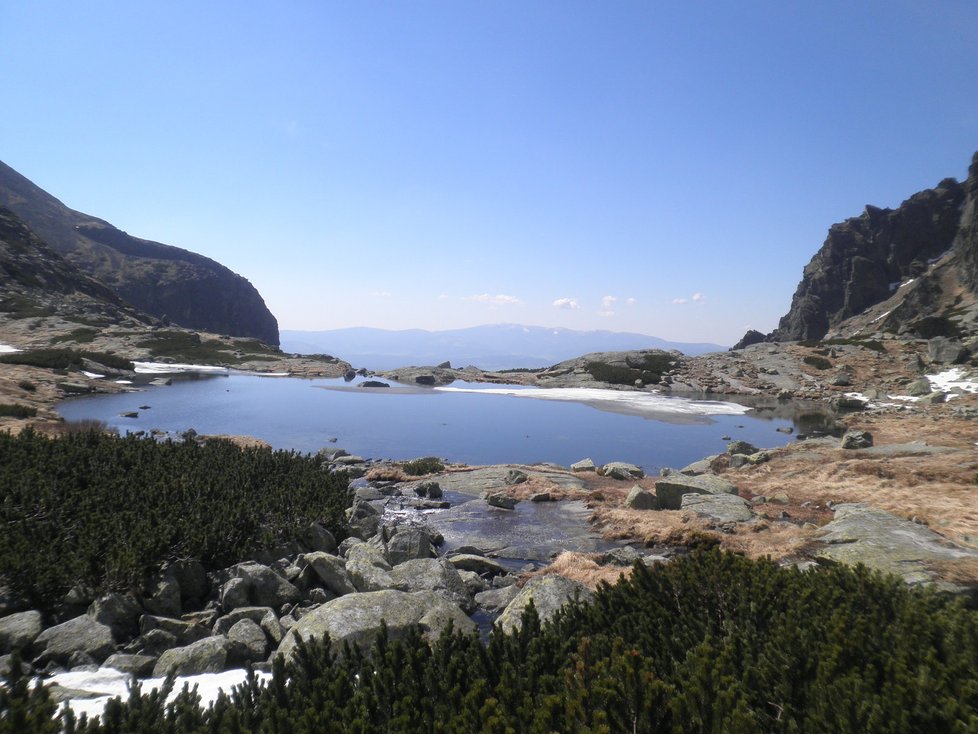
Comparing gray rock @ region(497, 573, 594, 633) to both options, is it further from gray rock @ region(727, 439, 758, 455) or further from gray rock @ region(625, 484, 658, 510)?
gray rock @ region(727, 439, 758, 455)

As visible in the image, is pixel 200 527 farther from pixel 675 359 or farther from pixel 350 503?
pixel 675 359

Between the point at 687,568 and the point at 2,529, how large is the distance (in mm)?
11823

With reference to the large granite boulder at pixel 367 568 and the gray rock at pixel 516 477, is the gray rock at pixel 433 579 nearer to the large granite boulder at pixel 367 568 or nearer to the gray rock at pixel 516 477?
the large granite boulder at pixel 367 568

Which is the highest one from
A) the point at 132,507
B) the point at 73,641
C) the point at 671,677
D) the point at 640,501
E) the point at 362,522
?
the point at 671,677

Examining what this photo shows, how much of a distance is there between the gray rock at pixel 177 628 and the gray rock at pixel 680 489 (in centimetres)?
1452

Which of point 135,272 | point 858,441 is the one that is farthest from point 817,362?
point 135,272

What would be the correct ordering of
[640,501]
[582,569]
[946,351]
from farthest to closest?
[946,351] → [640,501] → [582,569]

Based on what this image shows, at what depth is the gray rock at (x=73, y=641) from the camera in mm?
7100

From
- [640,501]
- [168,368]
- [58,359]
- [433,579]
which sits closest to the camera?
[433,579]

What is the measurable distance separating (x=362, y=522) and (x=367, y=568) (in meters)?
3.85

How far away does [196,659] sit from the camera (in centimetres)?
707

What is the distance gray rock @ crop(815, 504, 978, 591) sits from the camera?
8.32 metres

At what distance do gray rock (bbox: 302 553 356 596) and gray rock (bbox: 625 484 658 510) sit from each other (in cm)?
1066

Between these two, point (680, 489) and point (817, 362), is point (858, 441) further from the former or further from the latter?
point (817, 362)
